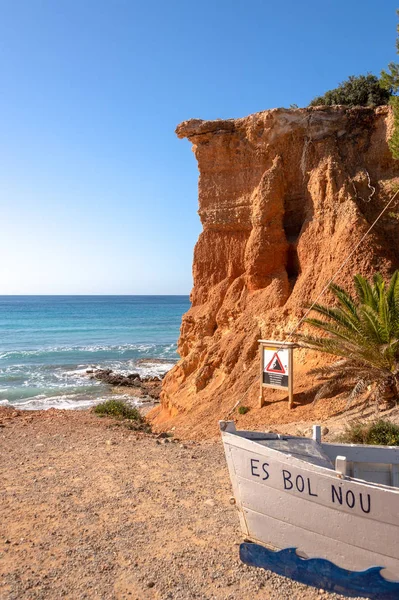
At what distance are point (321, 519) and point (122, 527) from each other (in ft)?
8.94

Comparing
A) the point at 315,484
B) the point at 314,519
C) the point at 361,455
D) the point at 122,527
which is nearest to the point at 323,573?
the point at 314,519

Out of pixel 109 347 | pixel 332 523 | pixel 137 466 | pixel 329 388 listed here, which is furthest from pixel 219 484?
pixel 109 347

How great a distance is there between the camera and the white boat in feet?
15.3

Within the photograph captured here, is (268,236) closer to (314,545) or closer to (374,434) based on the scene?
(374,434)

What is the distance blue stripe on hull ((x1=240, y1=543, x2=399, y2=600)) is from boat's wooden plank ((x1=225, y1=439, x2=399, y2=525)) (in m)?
0.66

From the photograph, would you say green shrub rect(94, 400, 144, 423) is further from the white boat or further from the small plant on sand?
the white boat

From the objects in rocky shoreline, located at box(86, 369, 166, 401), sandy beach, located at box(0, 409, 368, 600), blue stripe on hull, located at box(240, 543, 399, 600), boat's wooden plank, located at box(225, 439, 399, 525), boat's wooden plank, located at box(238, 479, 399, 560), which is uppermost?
boat's wooden plank, located at box(225, 439, 399, 525)

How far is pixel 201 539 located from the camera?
19.3 feet

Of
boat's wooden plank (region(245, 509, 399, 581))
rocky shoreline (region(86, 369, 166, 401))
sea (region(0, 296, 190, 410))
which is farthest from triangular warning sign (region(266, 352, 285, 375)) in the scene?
rocky shoreline (region(86, 369, 166, 401))

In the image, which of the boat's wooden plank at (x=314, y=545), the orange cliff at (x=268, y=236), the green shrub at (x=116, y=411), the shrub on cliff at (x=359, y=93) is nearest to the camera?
the boat's wooden plank at (x=314, y=545)

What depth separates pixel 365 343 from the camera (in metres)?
10.8

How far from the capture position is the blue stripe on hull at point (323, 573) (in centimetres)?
473

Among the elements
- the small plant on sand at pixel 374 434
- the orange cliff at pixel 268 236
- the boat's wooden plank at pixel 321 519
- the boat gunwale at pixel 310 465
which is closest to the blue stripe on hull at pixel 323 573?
the boat's wooden plank at pixel 321 519

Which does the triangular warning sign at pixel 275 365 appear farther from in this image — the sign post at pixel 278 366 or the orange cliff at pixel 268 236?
the orange cliff at pixel 268 236
